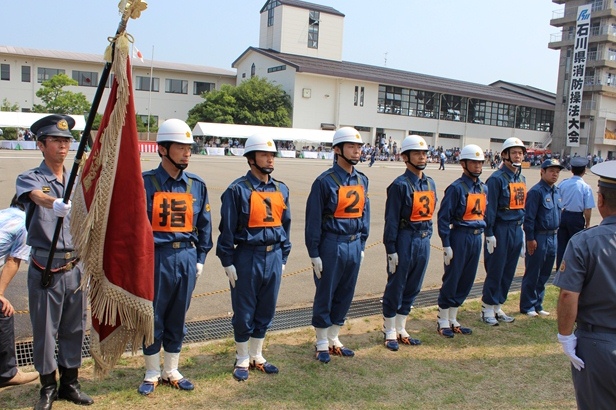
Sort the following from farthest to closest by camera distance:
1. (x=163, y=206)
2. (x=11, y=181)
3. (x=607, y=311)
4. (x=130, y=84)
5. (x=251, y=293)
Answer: (x=11, y=181)
(x=251, y=293)
(x=163, y=206)
(x=130, y=84)
(x=607, y=311)

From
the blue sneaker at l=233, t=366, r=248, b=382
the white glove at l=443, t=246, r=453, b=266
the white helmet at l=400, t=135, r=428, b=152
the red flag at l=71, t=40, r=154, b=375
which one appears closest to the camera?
the red flag at l=71, t=40, r=154, b=375

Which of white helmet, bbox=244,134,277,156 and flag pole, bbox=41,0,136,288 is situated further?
white helmet, bbox=244,134,277,156

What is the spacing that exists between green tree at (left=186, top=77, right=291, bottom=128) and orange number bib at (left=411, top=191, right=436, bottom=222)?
148ft

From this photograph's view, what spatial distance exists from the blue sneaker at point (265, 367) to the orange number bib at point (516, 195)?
3912 millimetres

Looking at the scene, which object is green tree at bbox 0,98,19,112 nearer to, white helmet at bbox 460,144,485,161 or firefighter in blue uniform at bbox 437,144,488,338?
white helmet at bbox 460,144,485,161

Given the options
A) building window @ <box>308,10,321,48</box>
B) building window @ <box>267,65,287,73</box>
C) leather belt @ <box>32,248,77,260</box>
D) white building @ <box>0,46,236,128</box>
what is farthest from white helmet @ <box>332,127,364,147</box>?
building window @ <box>308,10,321,48</box>

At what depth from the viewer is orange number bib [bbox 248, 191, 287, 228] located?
202 inches

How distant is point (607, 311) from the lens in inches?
130

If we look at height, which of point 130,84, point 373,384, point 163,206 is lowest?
point 373,384

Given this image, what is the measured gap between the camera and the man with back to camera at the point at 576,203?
8.66 meters

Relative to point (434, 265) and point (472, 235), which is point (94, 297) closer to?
point (472, 235)

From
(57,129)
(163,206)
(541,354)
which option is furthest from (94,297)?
(541,354)

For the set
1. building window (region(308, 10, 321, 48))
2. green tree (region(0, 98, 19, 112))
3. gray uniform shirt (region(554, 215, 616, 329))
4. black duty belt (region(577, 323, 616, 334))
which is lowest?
black duty belt (region(577, 323, 616, 334))

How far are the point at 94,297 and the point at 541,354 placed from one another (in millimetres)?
4986
